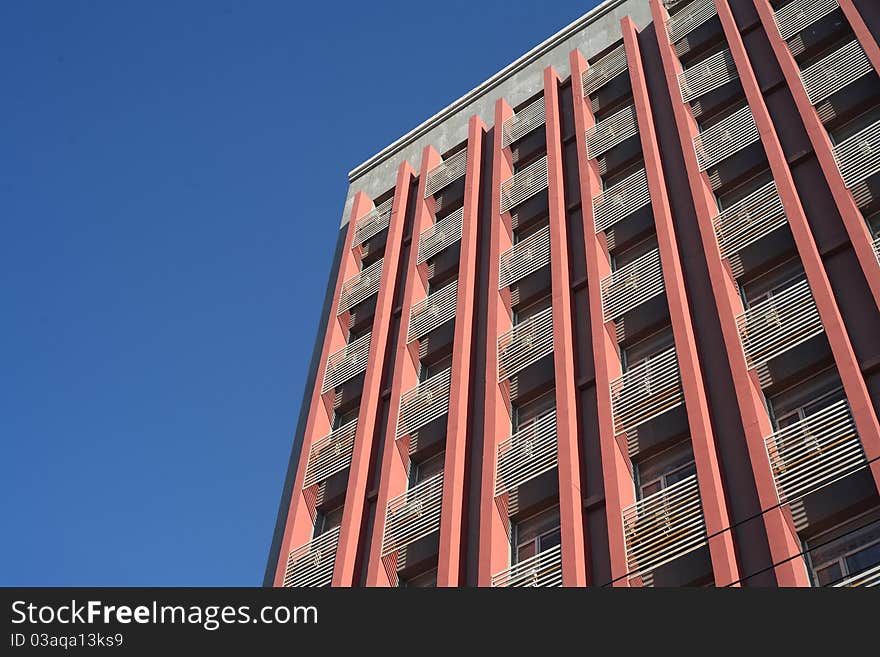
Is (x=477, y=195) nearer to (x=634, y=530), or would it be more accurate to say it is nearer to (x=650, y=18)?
Result: (x=650, y=18)

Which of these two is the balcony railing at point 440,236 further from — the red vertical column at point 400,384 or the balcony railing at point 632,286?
the balcony railing at point 632,286

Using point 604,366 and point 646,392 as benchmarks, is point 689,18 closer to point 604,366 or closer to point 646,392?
point 604,366

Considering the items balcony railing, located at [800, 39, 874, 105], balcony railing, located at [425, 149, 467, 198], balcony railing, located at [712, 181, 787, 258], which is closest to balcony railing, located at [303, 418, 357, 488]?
balcony railing, located at [425, 149, 467, 198]

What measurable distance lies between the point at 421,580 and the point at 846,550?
1118cm

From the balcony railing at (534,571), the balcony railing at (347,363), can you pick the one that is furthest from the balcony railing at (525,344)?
the balcony railing at (534,571)

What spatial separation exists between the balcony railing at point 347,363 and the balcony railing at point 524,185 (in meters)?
6.64

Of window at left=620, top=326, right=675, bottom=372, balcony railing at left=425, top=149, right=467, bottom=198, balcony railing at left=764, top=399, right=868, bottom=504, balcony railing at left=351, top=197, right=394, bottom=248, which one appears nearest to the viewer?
balcony railing at left=764, top=399, right=868, bottom=504

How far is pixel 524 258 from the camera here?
1374 inches

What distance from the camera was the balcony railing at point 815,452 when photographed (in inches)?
835

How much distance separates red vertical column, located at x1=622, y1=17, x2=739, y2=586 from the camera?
69.2 ft

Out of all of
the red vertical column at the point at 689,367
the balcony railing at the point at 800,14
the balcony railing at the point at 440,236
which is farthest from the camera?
the balcony railing at the point at 440,236

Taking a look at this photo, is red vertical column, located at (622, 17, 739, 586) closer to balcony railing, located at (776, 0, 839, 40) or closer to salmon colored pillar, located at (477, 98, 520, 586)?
balcony railing, located at (776, 0, 839, 40)

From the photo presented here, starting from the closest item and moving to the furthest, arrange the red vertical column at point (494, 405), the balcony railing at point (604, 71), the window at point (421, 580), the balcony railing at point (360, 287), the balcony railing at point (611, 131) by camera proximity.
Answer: the red vertical column at point (494, 405) → the window at point (421, 580) → the balcony railing at point (611, 131) → the balcony railing at point (604, 71) → the balcony railing at point (360, 287)

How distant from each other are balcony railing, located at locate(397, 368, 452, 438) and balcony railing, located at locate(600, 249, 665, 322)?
5227mm
